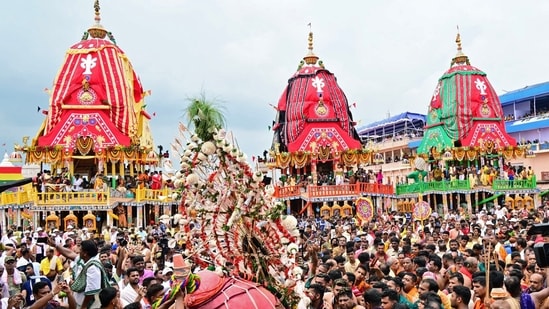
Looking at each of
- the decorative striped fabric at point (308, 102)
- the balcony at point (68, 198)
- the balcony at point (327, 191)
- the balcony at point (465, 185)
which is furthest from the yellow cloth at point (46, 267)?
the decorative striped fabric at point (308, 102)

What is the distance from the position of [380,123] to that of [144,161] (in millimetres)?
37543

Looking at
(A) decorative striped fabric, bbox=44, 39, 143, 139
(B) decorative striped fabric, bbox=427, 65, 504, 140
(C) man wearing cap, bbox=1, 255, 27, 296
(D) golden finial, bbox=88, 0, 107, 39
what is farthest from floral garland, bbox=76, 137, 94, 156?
(B) decorative striped fabric, bbox=427, 65, 504, 140

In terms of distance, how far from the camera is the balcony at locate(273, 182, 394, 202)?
27312mm

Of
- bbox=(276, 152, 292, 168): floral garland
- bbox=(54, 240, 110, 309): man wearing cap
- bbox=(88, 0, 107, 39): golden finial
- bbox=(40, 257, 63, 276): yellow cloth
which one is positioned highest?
bbox=(88, 0, 107, 39): golden finial

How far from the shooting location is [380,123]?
200 feet

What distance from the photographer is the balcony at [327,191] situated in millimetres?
27312

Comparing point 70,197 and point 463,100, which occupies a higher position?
point 463,100

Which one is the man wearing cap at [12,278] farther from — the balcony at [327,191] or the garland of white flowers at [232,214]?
the balcony at [327,191]

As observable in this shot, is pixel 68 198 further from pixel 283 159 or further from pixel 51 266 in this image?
pixel 51 266

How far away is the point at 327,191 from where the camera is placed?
27391 millimetres

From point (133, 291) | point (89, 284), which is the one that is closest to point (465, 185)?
point (133, 291)

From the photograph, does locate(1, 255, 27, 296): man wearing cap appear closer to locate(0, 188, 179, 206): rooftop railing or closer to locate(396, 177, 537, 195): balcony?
locate(0, 188, 179, 206): rooftop railing

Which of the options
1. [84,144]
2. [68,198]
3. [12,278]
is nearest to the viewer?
[12,278]

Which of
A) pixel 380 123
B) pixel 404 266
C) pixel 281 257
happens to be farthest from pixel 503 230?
pixel 380 123
